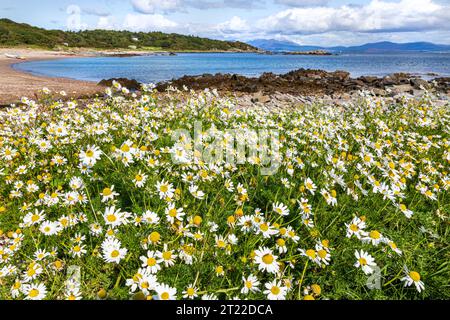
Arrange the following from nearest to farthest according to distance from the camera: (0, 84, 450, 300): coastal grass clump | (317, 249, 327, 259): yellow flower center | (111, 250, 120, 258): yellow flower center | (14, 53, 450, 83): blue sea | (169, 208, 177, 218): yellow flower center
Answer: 1. (111, 250, 120, 258): yellow flower center
2. (0, 84, 450, 300): coastal grass clump
3. (317, 249, 327, 259): yellow flower center
4. (169, 208, 177, 218): yellow flower center
5. (14, 53, 450, 83): blue sea

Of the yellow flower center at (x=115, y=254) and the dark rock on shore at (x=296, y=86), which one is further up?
the dark rock on shore at (x=296, y=86)

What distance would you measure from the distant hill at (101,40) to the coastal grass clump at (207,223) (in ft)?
302

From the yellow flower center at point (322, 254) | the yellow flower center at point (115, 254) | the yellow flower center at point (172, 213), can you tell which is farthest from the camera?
the yellow flower center at point (172, 213)

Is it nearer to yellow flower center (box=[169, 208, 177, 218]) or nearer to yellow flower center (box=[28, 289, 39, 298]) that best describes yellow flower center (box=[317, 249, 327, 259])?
yellow flower center (box=[169, 208, 177, 218])

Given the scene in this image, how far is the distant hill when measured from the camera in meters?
85.9

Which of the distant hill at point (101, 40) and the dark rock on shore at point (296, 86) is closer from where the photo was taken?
the dark rock on shore at point (296, 86)

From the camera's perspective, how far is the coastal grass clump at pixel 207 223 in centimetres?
262

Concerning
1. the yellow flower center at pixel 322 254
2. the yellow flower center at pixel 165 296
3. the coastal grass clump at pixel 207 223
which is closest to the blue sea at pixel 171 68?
the coastal grass clump at pixel 207 223

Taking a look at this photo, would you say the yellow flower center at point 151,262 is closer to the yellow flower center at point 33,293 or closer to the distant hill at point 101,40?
the yellow flower center at point 33,293

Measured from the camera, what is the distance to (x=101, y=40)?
125438 mm

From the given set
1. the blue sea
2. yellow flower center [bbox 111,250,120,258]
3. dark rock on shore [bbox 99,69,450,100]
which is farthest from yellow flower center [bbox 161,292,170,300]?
the blue sea

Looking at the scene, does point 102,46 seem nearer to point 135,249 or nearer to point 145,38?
point 145,38

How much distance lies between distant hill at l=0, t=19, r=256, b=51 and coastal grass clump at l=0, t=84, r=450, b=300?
92.0 meters
